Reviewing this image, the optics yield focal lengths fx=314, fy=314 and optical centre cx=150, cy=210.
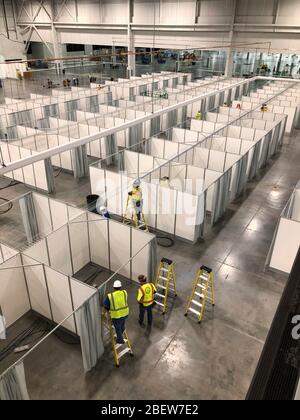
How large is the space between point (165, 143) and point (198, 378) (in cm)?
1222

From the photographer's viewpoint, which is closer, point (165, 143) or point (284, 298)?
point (284, 298)

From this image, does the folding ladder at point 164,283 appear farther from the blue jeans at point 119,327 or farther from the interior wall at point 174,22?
the interior wall at point 174,22

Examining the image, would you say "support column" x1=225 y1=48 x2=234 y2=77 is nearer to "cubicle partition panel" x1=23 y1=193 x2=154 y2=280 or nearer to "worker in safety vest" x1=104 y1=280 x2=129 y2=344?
"cubicle partition panel" x1=23 y1=193 x2=154 y2=280

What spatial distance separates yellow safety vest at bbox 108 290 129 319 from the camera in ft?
23.2

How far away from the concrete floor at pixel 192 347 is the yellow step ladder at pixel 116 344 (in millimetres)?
207

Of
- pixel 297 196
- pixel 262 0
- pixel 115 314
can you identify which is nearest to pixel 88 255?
pixel 115 314

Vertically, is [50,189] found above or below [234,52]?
below

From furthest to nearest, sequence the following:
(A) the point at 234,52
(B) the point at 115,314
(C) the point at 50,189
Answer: (A) the point at 234,52 < (C) the point at 50,189 < (B) the point at 115,314

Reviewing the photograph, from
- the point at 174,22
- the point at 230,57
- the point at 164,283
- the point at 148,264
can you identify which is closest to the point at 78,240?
the point at 148,264

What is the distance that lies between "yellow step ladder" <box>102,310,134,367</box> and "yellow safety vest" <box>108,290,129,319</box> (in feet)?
1.03

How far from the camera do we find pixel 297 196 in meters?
11.5

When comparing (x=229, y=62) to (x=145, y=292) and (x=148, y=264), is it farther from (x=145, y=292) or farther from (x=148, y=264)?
(x=145, y=292)

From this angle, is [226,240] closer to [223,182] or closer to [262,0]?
[223,182]

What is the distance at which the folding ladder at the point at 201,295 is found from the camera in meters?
8.72
